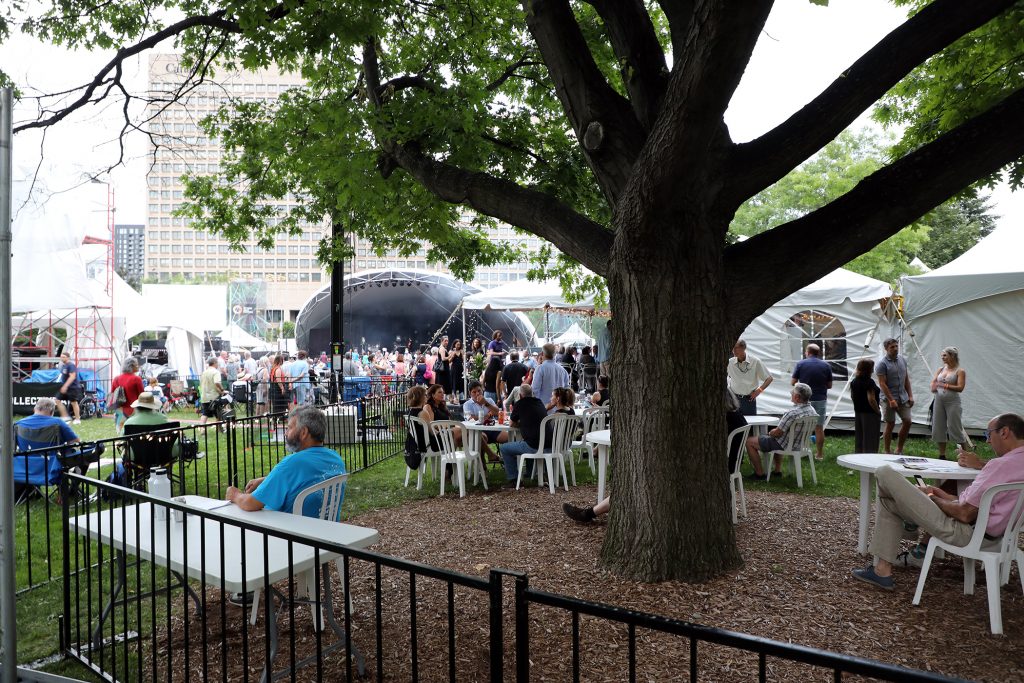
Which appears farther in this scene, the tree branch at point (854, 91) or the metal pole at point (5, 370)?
the tree branch at point (854, 91)

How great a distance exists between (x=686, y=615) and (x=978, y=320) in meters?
11.7

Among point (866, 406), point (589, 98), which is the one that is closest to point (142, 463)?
point (589, 98)

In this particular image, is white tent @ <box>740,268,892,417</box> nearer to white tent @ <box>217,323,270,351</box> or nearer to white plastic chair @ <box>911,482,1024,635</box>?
white plastic chair @ <box>911,482,1024,635</box>

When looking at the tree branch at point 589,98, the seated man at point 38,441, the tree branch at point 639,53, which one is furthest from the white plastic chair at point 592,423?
the seated man at point 38,441

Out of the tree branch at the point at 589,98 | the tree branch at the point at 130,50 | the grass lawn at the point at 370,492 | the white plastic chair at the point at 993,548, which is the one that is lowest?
the grass lawn at the point at 370,492

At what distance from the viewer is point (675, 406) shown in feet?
Result: 16.0

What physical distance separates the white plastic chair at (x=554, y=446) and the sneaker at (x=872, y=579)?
13.6 ft

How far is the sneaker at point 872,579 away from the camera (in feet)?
15.7

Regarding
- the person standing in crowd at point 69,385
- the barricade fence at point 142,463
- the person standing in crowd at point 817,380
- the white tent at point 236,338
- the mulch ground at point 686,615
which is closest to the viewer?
the mulch ground at point 686,615

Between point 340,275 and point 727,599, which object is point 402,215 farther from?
point 727,599

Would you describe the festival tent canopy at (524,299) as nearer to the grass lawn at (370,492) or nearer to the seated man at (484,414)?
the seated man at (484,414)

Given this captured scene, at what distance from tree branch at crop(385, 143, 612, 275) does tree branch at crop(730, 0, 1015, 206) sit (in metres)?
1.15

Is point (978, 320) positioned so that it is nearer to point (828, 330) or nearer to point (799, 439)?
point (828, 330)

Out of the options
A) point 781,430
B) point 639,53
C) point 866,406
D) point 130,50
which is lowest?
point 781,430
